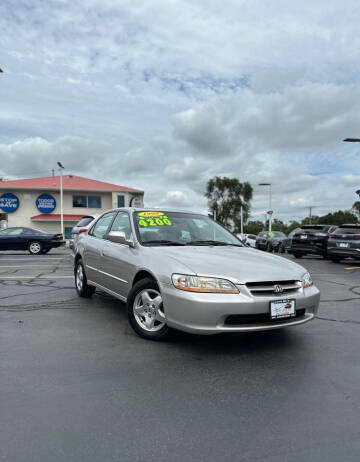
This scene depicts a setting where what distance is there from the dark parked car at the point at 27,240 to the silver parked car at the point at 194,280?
13614mm

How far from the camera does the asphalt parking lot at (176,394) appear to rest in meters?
2.10

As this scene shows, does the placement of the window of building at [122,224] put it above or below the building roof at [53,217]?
below

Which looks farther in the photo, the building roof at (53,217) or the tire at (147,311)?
the building roof at (53,217)

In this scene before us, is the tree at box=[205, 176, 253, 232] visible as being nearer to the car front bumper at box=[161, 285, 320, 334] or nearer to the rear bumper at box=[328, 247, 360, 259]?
the rear bumper at box=[328, 247, 360, 259]

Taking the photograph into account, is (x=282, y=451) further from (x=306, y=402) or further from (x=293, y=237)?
(x=293, y=237)

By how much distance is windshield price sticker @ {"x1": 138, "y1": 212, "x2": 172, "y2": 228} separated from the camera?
15.8 feet

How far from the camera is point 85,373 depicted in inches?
121

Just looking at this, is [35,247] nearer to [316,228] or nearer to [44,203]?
[316,228]

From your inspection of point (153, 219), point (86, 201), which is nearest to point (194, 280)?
point (153, 219)

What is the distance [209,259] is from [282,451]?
200 centimetres

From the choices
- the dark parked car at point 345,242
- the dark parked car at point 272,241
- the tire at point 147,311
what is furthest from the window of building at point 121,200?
the tire at point 147,311

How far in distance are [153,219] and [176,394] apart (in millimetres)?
2609

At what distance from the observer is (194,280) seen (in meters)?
3.45

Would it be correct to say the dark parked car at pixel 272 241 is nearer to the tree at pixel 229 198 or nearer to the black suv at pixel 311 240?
the black suv at pixel 311 240
